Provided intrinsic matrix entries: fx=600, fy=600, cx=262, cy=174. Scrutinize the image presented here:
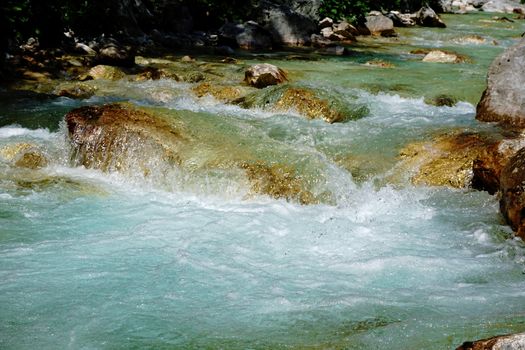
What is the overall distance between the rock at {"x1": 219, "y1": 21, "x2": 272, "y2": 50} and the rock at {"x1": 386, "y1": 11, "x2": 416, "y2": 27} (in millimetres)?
9697

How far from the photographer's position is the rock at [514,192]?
6.01m

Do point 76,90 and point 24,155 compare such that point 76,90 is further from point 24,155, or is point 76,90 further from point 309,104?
point 309,104

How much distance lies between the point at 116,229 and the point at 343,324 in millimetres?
3007

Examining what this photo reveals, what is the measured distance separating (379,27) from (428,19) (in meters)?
4.71

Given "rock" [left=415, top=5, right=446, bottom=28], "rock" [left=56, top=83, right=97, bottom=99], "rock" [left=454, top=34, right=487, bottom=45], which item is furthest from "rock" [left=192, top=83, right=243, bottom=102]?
"rock" [left=415, top=5, right=446, bottom=28]

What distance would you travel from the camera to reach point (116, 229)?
6.29 meters

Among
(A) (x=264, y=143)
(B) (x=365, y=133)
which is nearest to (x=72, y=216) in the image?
(A) (x=264, y=143)

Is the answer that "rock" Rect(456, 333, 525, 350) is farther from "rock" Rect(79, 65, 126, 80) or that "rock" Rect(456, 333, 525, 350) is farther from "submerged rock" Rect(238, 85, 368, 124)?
"rock" Rect(79, 65, 126, 80)

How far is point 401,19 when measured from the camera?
2633 centimetres

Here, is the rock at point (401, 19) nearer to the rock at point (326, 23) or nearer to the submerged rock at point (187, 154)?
the rock at point (326, 23)

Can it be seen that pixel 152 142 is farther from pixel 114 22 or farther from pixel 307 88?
pixel 114 22

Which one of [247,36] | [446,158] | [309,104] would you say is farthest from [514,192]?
[247,36]

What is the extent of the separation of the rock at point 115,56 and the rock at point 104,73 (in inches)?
33.4

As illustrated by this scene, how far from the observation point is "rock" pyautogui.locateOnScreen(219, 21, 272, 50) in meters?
17.8
